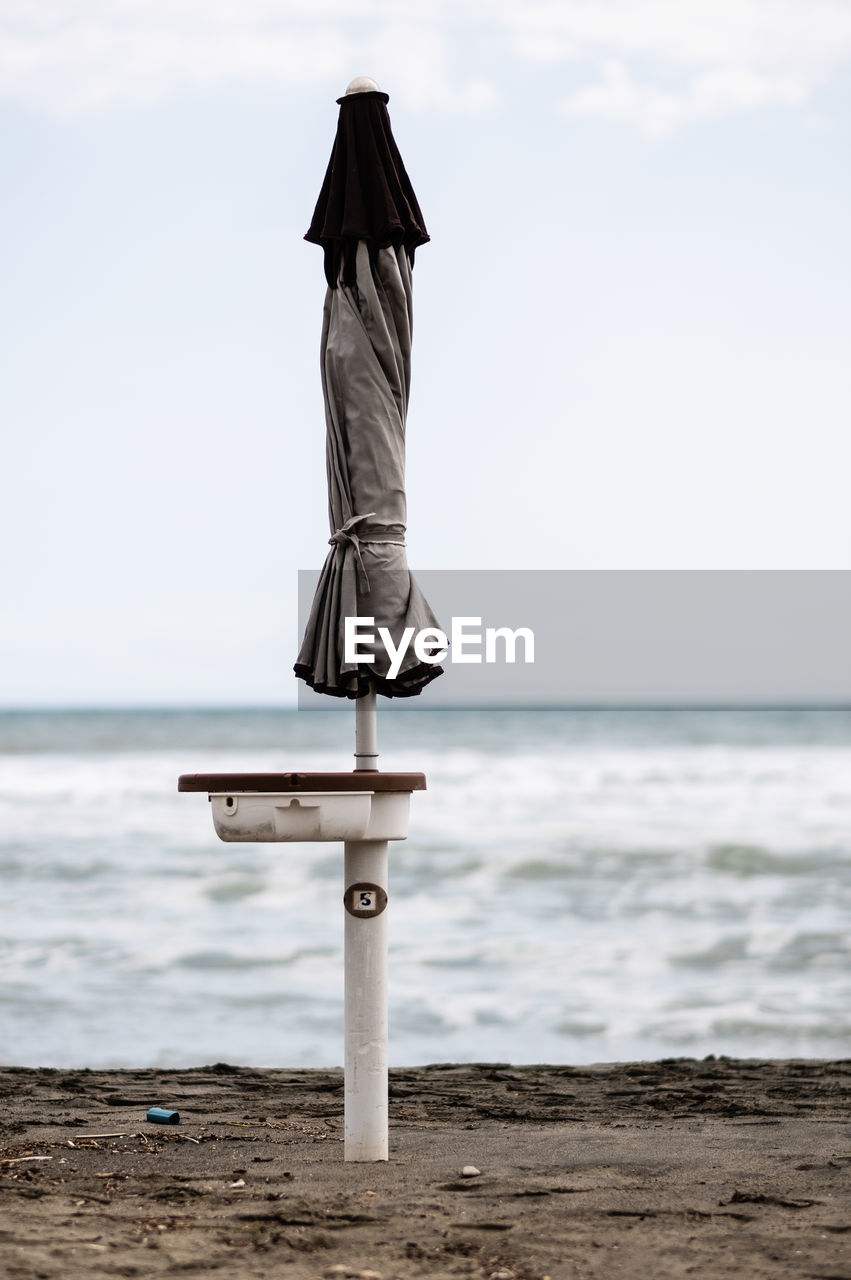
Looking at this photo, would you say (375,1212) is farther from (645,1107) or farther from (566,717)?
(566,717)

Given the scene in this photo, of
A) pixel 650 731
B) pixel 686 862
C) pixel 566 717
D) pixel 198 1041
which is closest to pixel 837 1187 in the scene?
pixel 198 1041

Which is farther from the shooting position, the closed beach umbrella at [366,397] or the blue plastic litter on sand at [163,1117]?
the blue plastic litter on sand at [163,1117]

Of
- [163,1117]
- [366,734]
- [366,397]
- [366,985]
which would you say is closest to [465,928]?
[163,1117]

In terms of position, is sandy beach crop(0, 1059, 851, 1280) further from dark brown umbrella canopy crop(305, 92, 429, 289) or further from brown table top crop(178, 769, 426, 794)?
dark brown umbrella canopy crop(305, 92, 429, 289)

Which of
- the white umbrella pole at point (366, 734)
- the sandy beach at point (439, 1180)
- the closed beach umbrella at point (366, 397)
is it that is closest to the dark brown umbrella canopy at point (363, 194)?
the closed beach umbrella at point (366, 397)

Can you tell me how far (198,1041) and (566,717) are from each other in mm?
49311

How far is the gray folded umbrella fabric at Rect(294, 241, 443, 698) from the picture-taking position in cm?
460

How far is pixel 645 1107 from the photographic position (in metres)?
6.12

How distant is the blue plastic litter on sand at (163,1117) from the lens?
5.52 metres

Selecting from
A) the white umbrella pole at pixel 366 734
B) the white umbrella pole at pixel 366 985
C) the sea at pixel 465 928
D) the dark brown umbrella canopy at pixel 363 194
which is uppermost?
the dark brown umbrella canopy at pixel 363 194

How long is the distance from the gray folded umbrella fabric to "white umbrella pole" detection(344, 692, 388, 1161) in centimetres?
21

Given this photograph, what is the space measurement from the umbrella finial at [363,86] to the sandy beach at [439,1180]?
386 centimetres

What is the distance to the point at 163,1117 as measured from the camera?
5.53m

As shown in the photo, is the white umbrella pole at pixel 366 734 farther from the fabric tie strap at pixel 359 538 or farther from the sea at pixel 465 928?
the sea at pixel 465 928
